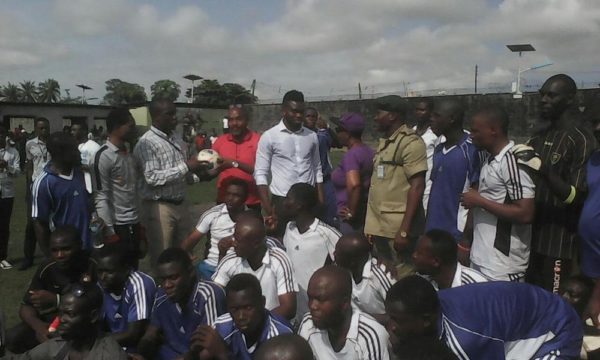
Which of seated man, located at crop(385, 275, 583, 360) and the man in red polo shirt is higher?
the man in red polo shirt

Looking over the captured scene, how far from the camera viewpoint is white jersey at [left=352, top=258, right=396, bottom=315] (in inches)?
141

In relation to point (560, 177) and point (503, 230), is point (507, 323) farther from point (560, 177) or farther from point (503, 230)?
point (560, 177)

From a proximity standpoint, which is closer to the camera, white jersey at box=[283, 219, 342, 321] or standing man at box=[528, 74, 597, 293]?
standing man at box=[528, 74, 597, 293]

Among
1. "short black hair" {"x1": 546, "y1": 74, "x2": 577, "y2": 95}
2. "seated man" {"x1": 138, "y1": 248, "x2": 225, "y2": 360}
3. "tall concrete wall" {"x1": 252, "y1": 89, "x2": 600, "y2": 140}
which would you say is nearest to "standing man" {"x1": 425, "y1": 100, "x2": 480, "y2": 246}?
"short black hair" {"x1": 546, "y1": 74, "x2": 577, "y2": 95}

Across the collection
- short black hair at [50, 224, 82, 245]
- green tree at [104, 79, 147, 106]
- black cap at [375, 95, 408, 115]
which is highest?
green tree at [104, 79, 147, 106]

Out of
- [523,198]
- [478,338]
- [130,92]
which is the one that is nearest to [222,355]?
[478,338]

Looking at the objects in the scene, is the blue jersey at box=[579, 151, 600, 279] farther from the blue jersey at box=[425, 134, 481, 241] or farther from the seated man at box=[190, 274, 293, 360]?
the seated man at box=[190, 274, 293, 360]

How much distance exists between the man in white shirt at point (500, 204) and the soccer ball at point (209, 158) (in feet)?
7.63

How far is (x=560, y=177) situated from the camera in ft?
11.6

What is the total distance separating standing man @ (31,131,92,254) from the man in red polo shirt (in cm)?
123

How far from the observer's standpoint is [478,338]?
98.3 inches

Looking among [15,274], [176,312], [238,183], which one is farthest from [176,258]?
→ [15,274]

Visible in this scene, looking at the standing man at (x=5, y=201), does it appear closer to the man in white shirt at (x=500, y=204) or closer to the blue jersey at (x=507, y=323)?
the man in white shirt at (x=500, y=204)

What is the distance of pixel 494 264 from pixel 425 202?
6.25 feet
